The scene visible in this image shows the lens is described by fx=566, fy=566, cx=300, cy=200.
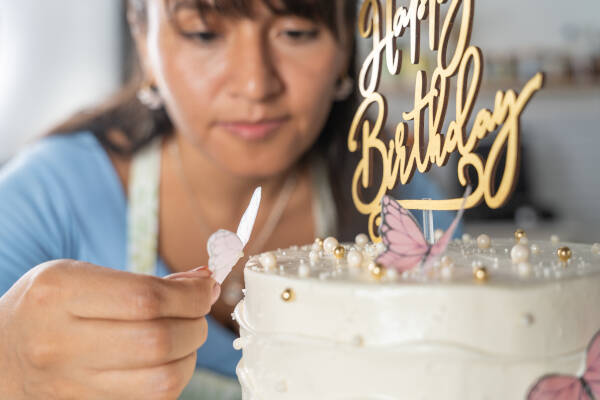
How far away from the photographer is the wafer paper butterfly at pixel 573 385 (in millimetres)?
531

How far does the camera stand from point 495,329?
52cm

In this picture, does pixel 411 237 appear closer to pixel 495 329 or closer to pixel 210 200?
pixel 495 329

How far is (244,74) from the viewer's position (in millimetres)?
1104

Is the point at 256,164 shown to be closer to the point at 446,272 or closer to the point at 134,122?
the point at 134,122

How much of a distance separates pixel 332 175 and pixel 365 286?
1.04m

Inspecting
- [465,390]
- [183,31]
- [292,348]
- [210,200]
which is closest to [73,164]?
[210,200]

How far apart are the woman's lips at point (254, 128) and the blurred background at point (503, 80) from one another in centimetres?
204

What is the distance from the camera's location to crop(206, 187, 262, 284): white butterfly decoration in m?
0.65

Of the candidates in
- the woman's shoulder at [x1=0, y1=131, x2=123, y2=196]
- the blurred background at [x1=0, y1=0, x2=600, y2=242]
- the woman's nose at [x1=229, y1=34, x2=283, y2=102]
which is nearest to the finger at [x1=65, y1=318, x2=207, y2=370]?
the woman's nose at [x1=229, y1=34, x2=283, y2=102]

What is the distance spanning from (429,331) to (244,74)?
0.72 meters

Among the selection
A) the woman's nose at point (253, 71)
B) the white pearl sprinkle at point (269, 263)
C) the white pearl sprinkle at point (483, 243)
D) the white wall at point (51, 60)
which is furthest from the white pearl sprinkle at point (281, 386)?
the white wall at point (51, 60)

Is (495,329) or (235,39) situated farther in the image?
(235,39)

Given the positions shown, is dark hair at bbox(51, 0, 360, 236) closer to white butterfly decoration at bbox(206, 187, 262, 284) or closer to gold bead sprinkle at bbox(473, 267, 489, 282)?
white butterfly decoration at bbox(206, 187, 262, 284)

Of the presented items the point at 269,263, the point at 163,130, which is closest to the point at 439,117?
the point at 269,263
